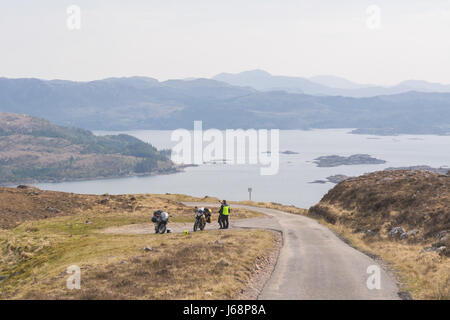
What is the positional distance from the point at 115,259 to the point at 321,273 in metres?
10.8

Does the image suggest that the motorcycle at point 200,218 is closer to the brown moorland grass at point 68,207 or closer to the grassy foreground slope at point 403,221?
the brown moorland grass at point 68,207

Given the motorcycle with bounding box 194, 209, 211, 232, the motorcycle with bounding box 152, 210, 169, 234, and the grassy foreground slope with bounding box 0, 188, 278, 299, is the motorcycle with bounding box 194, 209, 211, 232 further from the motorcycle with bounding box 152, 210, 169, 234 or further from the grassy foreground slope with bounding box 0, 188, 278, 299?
the grassy foreground slope with bounding box 0, 188, 278, 299

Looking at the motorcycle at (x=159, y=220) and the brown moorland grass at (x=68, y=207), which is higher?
the motorcycle at (x=159, y=220)

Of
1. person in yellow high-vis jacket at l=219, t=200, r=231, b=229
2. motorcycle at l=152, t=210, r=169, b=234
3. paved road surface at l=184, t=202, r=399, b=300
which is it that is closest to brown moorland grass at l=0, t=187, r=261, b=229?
person in yellow high-vis jacket at l=219, t=200, r=231, b=229

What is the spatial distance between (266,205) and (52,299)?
5691cm

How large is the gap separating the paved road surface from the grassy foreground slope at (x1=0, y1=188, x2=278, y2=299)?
1.53 meters

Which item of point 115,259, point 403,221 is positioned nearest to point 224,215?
point 403,221

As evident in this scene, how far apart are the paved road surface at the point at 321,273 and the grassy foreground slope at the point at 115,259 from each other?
153 cm

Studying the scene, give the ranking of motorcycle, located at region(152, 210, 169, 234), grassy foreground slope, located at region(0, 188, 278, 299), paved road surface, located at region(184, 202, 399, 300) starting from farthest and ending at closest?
motorcycle, located at region(152, 210, 169, 234)
paved road surface, located at region(184, 202, 399, 300)
grassy foreground slope, located at region(0, 188, 278, 299)

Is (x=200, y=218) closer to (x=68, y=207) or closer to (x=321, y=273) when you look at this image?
(x=321, y=273)

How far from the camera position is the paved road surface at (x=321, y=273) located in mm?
18344

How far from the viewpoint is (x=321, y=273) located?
22.0 metres

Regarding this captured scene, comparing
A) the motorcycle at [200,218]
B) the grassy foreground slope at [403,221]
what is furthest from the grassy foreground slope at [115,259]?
the grassy foreground slope at [403,221]

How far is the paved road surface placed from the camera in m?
18.3
